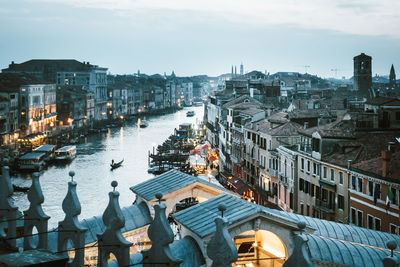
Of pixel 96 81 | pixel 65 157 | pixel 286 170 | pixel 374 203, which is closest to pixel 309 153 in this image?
pixel 286 170

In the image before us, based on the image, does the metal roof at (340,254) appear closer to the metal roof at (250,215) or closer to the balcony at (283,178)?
the metal roof at (250,215)

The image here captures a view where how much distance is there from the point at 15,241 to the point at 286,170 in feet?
41.8

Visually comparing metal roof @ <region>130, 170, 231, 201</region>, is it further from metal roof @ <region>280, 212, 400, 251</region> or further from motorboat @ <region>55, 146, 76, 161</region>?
motorboat @ <region>55, 146, 76, 161</region>

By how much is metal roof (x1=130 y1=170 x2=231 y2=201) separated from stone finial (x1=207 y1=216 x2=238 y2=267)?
108 inches

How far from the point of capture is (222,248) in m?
2.62

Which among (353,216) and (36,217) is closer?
(36,217)

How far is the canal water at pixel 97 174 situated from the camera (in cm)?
2030

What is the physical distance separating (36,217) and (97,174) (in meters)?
23.5

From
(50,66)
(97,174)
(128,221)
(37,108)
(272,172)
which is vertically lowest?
(97,174)

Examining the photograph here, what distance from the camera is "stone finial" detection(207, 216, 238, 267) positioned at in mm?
2604

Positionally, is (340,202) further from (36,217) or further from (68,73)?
(68,73)

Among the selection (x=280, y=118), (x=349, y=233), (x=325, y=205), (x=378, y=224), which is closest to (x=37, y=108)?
(x=280, y=118)

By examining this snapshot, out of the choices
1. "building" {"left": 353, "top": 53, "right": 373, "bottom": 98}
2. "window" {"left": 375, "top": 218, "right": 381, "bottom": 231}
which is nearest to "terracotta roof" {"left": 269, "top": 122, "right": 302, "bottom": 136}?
"window" {"left": 375, "top": 218, "right": 381, "bottom": 231}

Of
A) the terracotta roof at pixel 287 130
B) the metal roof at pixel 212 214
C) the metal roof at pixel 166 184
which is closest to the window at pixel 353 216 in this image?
the terracotta roof at pixel 287 130
